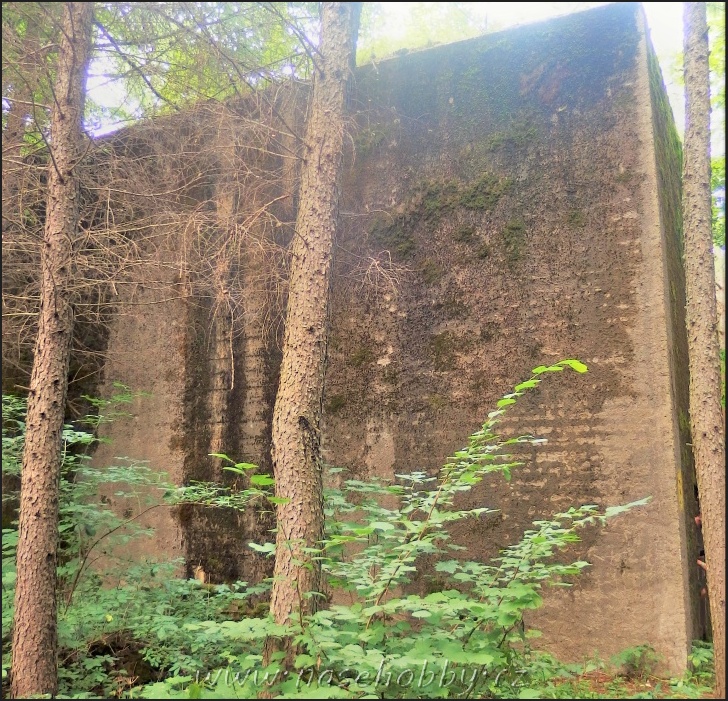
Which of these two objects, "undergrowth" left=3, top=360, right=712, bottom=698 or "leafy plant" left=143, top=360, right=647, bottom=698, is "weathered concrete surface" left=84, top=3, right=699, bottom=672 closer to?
"undergrowth" left=3, top=360, right=712, bottom=698

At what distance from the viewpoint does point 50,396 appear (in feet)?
15.1

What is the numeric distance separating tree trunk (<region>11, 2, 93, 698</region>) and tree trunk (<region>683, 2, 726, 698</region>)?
4245 millimetres

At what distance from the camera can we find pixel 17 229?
5922 mm

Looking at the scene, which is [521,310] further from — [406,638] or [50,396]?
[50,396]

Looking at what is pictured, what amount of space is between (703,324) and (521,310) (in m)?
1.61

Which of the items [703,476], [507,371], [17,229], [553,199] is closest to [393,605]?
[703,476]

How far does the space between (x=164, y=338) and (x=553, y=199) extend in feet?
14.5

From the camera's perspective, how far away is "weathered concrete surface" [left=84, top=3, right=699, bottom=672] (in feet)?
15.8

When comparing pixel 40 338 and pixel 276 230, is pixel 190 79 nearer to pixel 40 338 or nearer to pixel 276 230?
pixel 276 230

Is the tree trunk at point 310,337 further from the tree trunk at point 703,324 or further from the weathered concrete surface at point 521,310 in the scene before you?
the tree trunk at point 703,324

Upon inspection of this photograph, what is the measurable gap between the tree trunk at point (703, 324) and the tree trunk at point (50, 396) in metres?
4.25

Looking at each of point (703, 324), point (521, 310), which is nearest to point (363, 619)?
point (703, 324)

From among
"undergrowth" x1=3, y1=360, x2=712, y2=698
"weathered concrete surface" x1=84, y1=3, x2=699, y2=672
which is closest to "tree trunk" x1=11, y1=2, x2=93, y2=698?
"undergrowth" x1=3, y1=360, x2=712, y2=698

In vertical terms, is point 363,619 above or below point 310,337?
below
